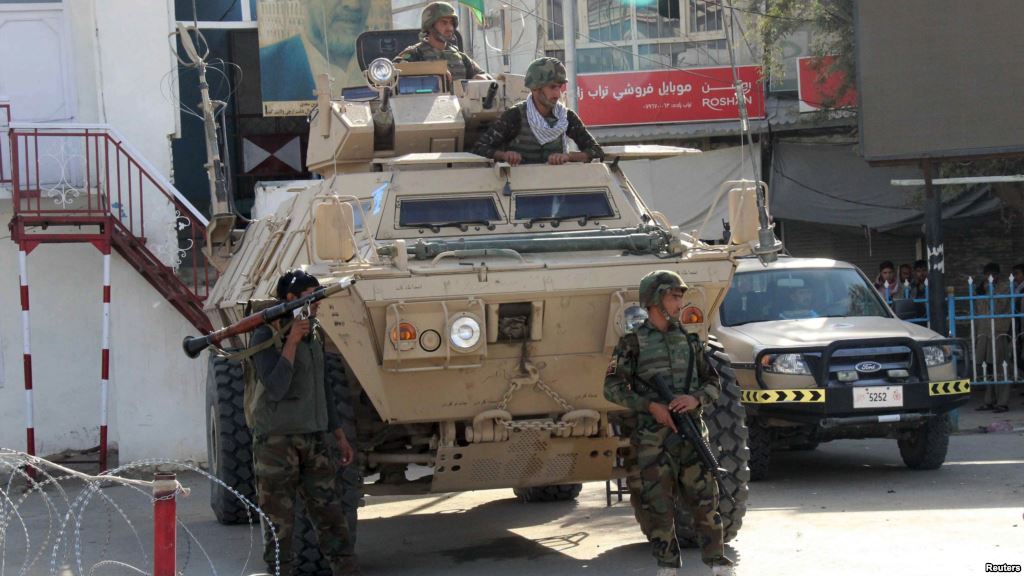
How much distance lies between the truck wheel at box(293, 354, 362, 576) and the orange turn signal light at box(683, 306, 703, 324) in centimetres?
174

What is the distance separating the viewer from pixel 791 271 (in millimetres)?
11156

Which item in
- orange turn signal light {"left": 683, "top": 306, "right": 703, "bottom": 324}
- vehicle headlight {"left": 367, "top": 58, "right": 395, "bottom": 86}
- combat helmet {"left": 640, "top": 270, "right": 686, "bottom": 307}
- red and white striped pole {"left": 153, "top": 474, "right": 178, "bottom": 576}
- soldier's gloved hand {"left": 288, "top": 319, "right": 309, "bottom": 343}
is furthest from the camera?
vehicle headlight {"left": 367, "top": 58, "right": 395, "bottom": 86}

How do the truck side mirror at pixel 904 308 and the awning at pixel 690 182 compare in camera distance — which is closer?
the truck side mirror at pixel 904 308

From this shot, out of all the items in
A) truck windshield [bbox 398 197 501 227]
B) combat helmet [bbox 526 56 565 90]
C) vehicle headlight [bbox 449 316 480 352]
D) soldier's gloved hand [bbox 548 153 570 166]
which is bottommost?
vehicle headlight [bbox 449 316 480 352]

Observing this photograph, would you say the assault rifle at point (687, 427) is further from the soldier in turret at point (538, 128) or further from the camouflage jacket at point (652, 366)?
the soldier in turret at point (538, 128)

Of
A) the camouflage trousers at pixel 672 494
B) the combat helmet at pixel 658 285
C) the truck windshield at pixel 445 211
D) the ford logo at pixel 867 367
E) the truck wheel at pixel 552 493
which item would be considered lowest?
the truck wheel at pixel 552 493

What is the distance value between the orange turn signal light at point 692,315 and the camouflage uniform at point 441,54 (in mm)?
3548

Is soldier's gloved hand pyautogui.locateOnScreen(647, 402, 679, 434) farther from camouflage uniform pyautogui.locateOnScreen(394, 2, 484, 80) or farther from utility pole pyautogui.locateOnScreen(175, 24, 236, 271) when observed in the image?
utility pole pyautogui.locateOnScreen(175, 24, 236, 271)

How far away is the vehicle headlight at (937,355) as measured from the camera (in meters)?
10.0

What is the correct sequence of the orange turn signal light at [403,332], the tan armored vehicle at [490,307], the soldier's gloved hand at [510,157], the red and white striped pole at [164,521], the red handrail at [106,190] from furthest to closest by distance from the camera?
the red handrail at [106,190], the soldier's gloved hand at [510,157], the tan armored vehicle at [490,307], the orange turn signal light at [403,332], the red and white striped pole at [164,521]

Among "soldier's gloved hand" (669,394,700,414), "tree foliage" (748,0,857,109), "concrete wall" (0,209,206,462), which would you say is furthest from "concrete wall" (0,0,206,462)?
"tree foliage" (748,0,857,109)

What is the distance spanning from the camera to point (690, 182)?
1883 cm

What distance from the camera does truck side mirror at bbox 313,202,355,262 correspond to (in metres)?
6.75

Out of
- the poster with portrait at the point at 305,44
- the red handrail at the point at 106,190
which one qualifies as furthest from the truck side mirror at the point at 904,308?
the poster with portrait at the point at 305,44
